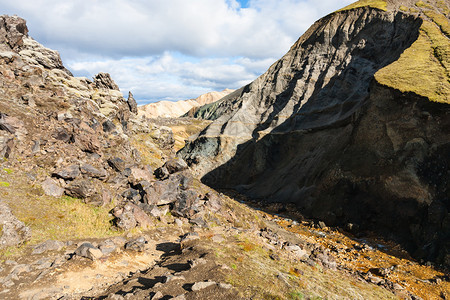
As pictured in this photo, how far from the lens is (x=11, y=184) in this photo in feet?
48.5

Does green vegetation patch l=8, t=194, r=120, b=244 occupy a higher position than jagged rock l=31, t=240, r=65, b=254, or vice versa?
green vegetation patch l=8, t=194, r=120, b=244

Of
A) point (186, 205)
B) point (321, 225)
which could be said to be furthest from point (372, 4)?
point (186, 205)

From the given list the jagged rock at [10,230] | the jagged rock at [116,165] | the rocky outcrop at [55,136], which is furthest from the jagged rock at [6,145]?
the jagged rock at [116,165]

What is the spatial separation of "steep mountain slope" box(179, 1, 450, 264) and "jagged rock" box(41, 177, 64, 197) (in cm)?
2523

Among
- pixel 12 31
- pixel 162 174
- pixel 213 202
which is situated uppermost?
pixel 12 31

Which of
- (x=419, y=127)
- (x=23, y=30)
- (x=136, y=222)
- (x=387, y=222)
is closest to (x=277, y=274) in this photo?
(x=136, y=222)

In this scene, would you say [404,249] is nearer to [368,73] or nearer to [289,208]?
[289,208]

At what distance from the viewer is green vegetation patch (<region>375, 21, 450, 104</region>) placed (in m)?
23.7

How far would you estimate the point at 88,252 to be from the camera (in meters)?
12.0

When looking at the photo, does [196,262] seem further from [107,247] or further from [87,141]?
[87,141]

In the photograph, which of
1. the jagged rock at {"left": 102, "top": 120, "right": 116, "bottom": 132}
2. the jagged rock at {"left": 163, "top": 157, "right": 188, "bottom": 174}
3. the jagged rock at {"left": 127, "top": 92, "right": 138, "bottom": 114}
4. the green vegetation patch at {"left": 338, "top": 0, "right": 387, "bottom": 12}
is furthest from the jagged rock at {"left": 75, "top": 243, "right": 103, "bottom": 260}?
the green vegetation patch at {"left": 338, "top": 0, "right": 387, "bottom": 12}

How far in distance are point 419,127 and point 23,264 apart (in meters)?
30.2

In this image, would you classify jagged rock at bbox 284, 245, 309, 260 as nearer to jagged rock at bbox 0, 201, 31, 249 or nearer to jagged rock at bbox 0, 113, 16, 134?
jagged rock at bbox 0, 201, 31, 249

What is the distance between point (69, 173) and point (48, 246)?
5.96m
